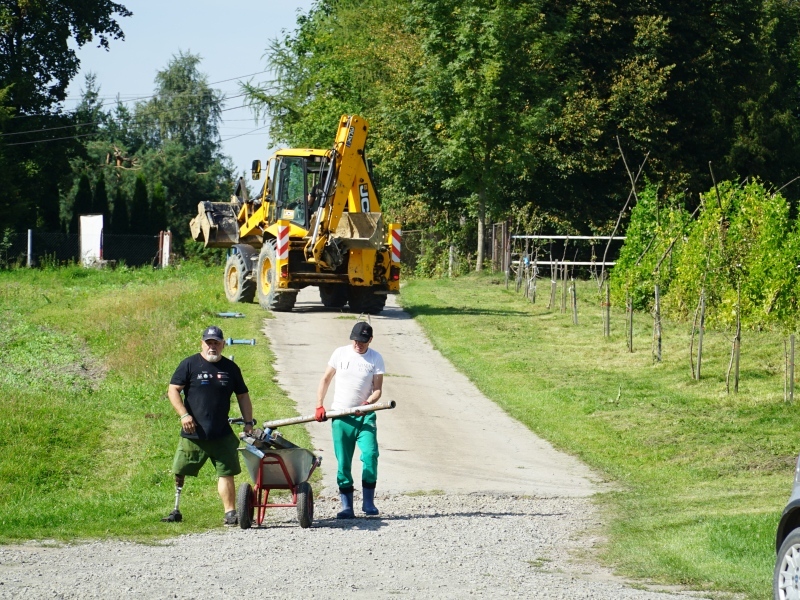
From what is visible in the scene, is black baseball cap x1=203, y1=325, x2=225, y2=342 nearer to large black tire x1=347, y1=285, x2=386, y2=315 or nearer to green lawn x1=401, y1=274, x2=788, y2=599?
green lawn x1=401, y1=274, x2=788, y2=599

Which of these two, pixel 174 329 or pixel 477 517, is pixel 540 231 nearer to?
pixel 174 329

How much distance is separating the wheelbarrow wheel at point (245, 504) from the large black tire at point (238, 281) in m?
18.7

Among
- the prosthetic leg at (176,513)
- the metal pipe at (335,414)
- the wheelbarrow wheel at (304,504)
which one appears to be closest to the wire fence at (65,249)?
the prosthetic leg at (176,513)

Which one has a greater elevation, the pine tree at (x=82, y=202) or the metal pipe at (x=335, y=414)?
the pine tree at (x=82, y=202)

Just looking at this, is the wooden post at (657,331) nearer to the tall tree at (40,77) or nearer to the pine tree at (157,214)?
the tall tree at (40,77)

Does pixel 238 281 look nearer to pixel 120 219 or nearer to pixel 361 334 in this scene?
pixel 361 334

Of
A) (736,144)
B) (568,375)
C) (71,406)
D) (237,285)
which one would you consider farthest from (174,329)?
(736,144)

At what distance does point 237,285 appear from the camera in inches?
1200

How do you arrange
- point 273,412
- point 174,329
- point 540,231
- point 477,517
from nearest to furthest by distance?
point 477,517
point 273,412
point 174,329
point 540,231

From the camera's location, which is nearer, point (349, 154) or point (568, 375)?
point (568, 375)

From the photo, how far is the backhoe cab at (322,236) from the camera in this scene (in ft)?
91.1

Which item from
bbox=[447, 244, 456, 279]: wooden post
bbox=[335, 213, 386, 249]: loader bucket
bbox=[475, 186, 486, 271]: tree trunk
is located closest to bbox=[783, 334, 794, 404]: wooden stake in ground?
bbox=[335, 213, 386, 249]: loader bucket

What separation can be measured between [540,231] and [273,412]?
2777 cm

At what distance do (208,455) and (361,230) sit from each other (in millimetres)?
16811
